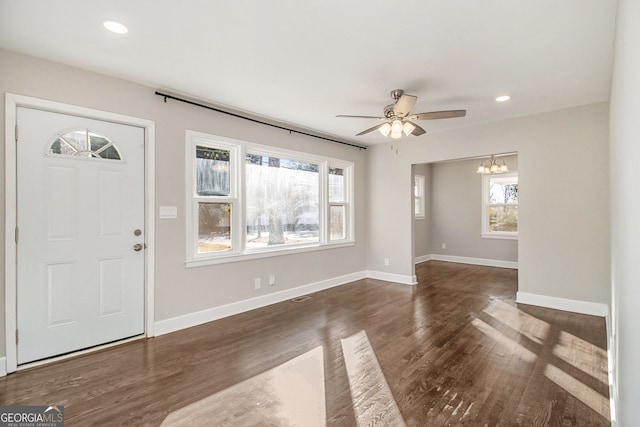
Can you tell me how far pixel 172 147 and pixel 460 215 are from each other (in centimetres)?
676

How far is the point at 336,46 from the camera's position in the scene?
255 cm

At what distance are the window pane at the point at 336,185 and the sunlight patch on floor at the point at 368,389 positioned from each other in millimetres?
3017

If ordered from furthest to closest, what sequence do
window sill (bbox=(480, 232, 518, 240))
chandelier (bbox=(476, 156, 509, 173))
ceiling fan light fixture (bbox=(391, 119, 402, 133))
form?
window sill (bbox=(480, 232, 518, 240)) → chandelier (bbox=(476, 156, 509, 173)) → ceiling fan light fixture (bbox=(391, 119, 402, 133))

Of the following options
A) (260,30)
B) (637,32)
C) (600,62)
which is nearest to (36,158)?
(260,30)

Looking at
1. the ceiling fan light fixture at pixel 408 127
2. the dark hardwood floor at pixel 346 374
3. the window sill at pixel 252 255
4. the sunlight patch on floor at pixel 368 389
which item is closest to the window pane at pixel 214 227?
the window sill at pixel 252 255

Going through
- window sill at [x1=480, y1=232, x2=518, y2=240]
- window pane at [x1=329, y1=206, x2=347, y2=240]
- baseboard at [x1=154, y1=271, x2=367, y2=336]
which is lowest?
baseboard at [x1=154, y1=271, x2=367, y2=336]

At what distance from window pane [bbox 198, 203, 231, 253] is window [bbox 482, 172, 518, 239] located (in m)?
6.11

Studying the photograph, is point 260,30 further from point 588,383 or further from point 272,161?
point 588,383

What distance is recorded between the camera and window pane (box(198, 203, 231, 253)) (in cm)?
383

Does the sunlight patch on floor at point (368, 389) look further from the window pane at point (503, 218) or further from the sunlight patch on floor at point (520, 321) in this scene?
the window pane at point (503, 218)

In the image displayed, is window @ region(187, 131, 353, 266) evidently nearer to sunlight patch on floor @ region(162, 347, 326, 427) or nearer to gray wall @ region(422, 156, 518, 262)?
sunlight patch on floor @ region(162, 347, 326, 427)

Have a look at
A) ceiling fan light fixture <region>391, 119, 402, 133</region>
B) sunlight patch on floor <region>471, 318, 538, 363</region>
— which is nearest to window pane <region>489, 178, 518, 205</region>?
sunlight patch on floor <region>471, 318, 538, 363</region>

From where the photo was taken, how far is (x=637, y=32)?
3.50ft

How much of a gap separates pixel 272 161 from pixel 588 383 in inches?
162
